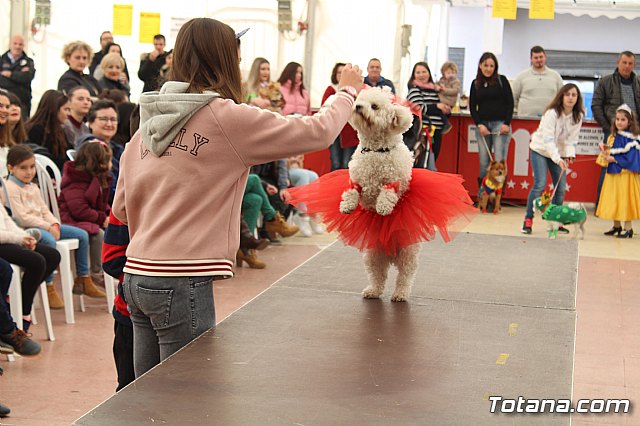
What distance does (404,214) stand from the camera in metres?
3.17

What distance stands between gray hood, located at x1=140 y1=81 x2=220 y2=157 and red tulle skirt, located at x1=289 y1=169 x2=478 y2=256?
97 centimetres

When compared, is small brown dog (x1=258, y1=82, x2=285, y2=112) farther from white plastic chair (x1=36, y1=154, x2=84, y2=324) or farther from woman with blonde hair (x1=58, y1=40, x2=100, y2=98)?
white plastic chair (x1=36, y1=154, x2=84, y2=324)

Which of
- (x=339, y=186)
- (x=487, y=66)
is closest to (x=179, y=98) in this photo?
(x=339, y=186)

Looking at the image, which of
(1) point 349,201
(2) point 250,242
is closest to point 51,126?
(2) point 250,242

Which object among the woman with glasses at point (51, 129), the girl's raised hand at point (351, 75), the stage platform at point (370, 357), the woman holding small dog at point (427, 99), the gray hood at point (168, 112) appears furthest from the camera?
the woman holding small dog at point (427, 99)

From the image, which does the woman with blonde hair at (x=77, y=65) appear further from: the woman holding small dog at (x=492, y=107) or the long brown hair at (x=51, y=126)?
the woman holding small dog at (x=492, y=107)

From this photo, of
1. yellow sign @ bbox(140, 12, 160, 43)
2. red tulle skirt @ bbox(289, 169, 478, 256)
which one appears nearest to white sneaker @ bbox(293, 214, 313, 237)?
yellow sign @ bbox(140, 12, 160, 43)

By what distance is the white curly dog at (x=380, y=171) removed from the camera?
120 inches

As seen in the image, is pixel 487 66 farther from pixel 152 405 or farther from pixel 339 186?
pixel 152 405

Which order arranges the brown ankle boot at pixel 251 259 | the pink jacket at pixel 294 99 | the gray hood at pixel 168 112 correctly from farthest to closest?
the pink jacket at pixel 294 99 < the brown ankle boot at pixel 251 259 < the gray hood at pixel 168 112

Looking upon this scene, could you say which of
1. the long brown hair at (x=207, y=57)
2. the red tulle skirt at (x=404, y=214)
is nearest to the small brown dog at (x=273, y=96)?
the red tulle skirt at (x=404, y=214)

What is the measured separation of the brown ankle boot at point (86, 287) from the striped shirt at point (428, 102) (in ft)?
17.6

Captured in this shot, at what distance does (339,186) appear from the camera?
3.38 meters

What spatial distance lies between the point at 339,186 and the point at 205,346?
1.06 meters
